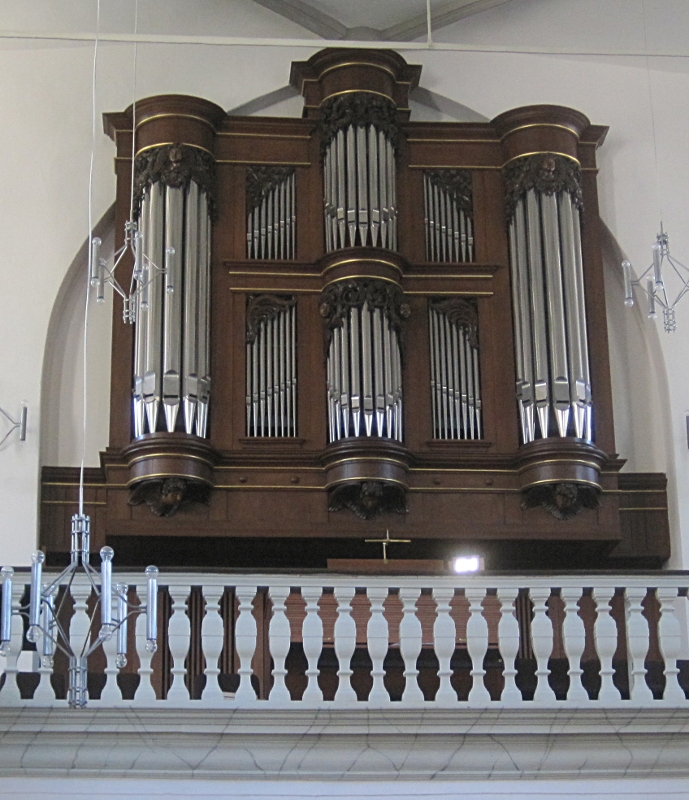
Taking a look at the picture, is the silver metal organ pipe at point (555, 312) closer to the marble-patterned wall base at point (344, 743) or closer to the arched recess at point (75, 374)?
the marble-patterned wall base at point (344, 743)

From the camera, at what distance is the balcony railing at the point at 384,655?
10.9 m

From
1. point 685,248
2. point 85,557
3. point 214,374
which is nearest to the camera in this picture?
point 85,557

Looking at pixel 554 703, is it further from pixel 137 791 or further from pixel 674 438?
pixel 674 438

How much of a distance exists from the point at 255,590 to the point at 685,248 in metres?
5.88

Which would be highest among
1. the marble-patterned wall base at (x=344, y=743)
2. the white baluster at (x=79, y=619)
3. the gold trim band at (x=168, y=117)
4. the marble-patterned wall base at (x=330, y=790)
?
the gold trim band at (x=168, y=117)

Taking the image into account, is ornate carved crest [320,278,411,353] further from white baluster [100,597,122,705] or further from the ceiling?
white baluster [100,597,122,705]

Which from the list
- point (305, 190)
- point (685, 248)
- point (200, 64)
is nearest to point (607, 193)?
point (685, 248)

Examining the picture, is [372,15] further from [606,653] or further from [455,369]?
[606,653]

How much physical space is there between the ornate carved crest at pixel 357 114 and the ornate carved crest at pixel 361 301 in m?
1.44

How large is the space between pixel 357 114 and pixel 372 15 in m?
1.56

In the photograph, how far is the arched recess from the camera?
1424 centimetres

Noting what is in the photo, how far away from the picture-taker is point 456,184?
14820 millimetres

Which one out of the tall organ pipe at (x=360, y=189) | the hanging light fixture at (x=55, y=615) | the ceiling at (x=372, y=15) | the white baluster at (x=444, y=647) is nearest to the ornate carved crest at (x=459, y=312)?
the tall organ pipe at (x=360, y=189)

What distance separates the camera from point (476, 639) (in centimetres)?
1110
